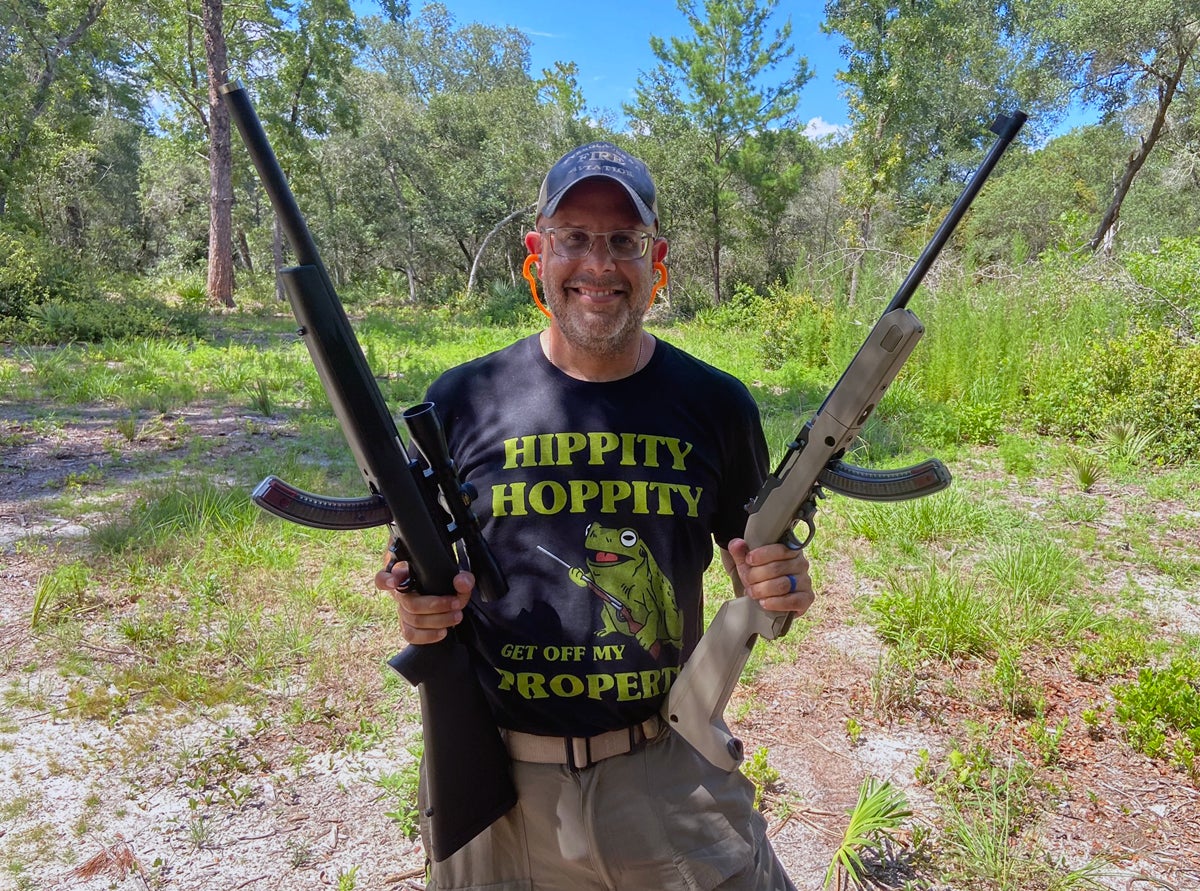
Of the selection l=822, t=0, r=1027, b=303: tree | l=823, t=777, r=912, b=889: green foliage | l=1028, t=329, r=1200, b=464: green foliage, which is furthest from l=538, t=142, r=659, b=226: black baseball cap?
l=822, t=0, r=1027, b=303: tree

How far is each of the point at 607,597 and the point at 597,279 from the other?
0.73 m

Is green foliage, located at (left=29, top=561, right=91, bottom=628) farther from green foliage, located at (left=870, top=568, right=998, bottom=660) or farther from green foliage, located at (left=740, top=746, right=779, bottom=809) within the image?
green foliage, located at (left=870, top=568, right=998, bottom=660)

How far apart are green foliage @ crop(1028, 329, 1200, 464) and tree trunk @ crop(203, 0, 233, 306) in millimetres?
16008

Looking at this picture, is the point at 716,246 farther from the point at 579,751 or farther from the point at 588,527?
the point at 579,751

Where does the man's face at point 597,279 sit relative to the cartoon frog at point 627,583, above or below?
above

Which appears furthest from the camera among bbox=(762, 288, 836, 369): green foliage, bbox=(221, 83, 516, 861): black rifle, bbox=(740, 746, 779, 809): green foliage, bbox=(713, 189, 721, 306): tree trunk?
bbox=(713, 189, 721, 306): tree trunk

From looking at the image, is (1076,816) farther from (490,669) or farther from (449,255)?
(449,255)

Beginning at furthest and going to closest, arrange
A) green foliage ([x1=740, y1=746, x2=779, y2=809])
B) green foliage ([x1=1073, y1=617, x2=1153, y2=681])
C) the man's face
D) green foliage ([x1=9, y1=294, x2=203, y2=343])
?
green foliage ([x1=9, y1=294, x2=203, y2=343]) < green foliage ([x1=1073, y1=617, x2=1153, y2=681]) < green foliage ([x1=740, y1=746, x2=779, y2=809]) < the man's face

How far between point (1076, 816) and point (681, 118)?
2261 cm

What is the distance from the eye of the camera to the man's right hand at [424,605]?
60.9 inches

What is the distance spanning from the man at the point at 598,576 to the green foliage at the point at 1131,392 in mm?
6932

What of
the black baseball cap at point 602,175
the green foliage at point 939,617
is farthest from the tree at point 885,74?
the black baseball cap at point 602,175

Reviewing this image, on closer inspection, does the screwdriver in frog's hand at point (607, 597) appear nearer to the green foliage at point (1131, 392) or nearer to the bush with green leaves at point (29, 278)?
the green foliage at point (1131, 392)

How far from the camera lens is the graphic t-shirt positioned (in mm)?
1598
